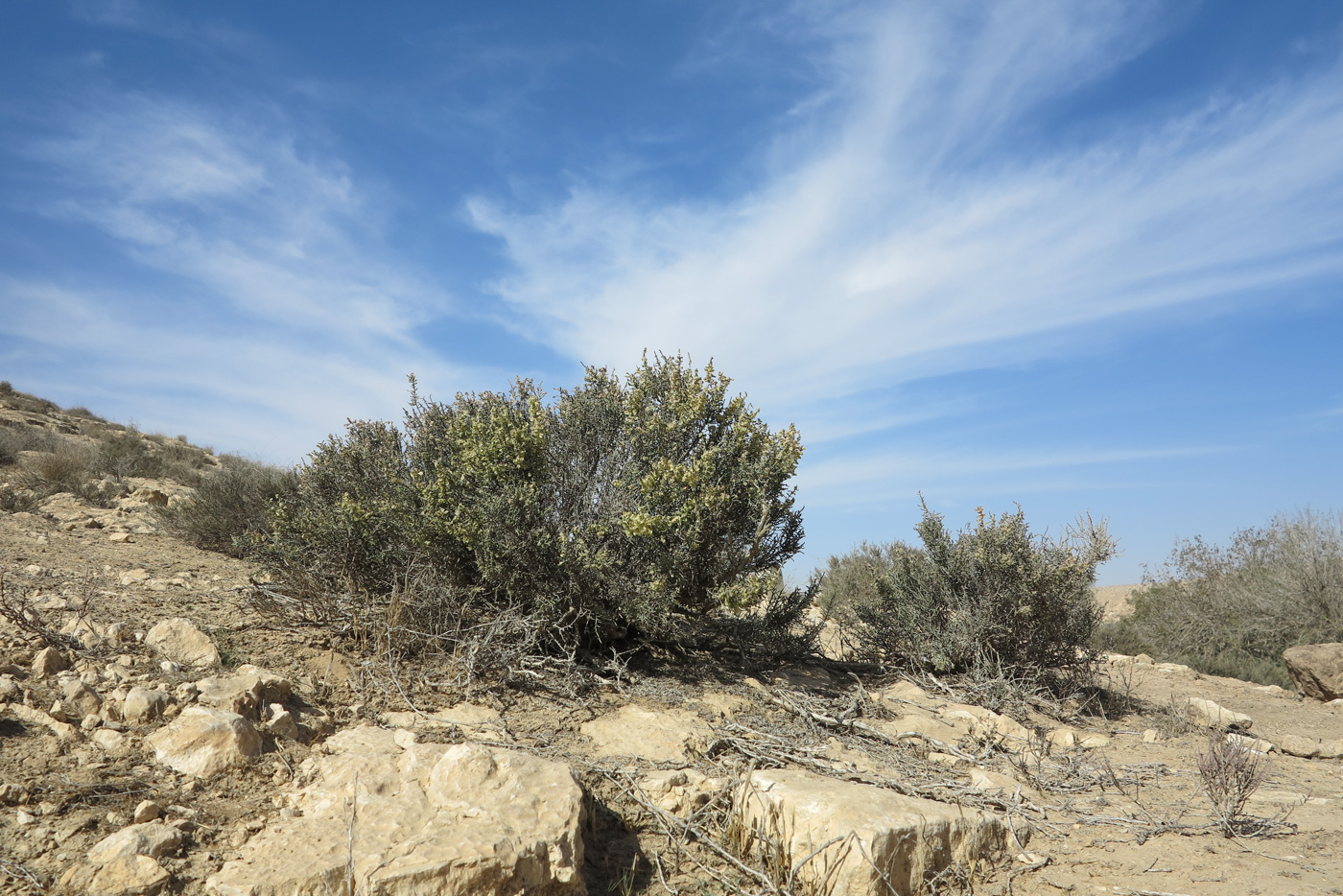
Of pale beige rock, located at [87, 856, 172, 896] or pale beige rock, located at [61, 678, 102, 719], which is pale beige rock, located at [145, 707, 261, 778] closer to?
pale beige rock, located at [61, 678, 102, 719]

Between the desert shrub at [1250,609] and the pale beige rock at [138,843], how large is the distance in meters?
14.1

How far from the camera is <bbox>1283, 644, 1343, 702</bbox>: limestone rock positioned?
10.2 meters

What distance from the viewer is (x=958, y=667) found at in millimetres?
8820

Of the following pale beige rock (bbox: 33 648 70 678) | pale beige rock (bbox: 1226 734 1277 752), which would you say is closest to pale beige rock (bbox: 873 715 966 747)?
pale beige rock (bbox: 1226 734 1277 752)

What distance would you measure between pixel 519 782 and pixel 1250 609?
15.1 meters

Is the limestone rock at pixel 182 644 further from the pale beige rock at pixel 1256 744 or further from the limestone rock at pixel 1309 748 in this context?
the limestone rock at pixel 1309 748

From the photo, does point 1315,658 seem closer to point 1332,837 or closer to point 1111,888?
point 1332,837

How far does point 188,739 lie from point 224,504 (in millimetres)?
6525

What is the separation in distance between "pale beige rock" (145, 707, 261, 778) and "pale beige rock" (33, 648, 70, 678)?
36.0 inches

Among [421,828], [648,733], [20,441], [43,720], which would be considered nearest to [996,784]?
[648,733]

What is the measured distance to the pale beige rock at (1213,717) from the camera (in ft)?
27.1

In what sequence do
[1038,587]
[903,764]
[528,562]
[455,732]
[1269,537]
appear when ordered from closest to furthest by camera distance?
1. [455,732]
2. [903,764]
3. [528,562]
4. [1038,587]
5. [1269,537]

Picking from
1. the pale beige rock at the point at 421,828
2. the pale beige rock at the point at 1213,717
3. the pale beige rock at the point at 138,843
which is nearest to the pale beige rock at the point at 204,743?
the pale beige rock at the point at 421,828

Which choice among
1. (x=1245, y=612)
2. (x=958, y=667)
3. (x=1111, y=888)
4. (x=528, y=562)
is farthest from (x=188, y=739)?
(x=1245, y=612)
